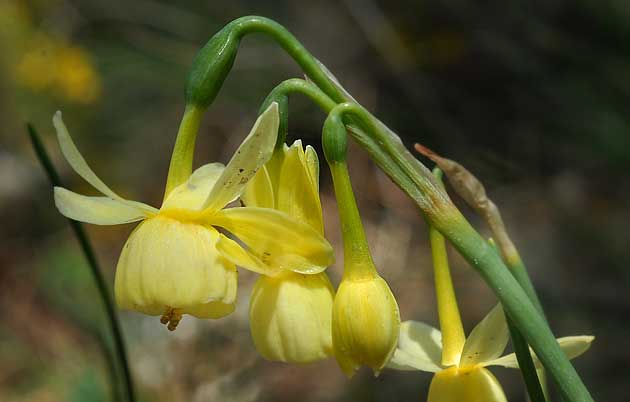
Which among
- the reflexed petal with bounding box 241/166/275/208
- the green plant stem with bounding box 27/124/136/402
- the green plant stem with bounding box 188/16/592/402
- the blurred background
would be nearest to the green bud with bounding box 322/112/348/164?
the green plant stem with bounding box 188/16/592/402

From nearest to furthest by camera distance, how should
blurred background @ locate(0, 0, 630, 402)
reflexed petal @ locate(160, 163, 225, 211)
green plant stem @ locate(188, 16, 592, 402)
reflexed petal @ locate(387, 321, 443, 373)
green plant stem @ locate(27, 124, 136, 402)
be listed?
green plant stem @ locate(188, 16, 592, 402) < reflexed petal @ locate(160, 163, 225, 211) < reflexed petal @ locate(387, 321, 443, 373) < green plant stem @ locate(27, 124, 136, 402) < blurred background @ locate(0, 0, 630, 402)

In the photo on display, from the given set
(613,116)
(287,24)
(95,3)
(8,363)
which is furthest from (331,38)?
(8,363)

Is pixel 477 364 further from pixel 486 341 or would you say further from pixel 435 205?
pixel 435 205

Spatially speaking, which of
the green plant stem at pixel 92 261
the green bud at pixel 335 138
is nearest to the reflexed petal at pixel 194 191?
the green bud at pixel 335 138

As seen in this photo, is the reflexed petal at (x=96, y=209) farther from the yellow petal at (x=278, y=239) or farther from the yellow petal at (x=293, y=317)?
the yellow petal at (x=293, y=317)

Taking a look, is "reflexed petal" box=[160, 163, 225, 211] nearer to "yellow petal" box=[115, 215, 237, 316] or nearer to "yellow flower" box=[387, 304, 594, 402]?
"yellow petal" box=[115, 215, 237, 316]

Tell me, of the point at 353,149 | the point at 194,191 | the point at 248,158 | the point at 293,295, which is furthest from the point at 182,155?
the point at 353,149
